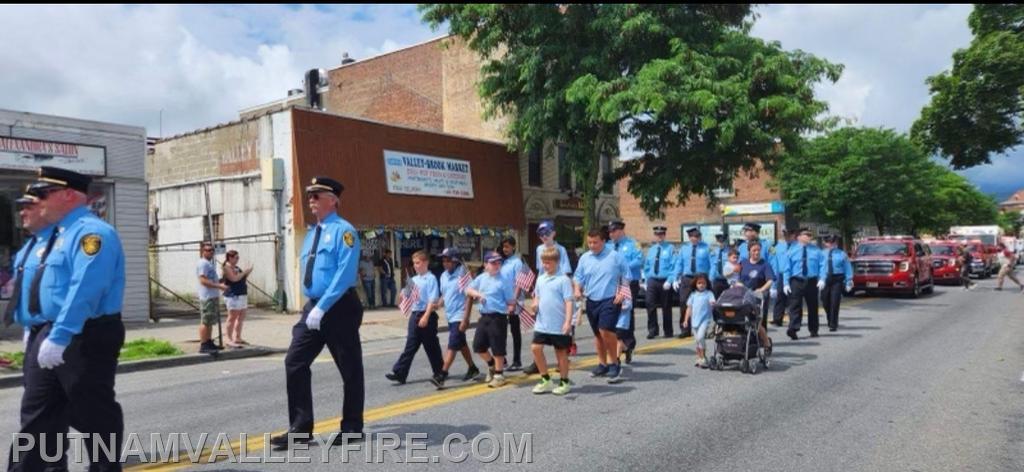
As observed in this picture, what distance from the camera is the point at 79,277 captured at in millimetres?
4094

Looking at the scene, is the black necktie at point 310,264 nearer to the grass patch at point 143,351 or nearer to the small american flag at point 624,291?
the small american flag at point 624,291

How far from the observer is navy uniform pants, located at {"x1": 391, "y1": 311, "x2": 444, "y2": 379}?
8.50 metres

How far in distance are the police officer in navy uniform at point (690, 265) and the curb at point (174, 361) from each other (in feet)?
22.2

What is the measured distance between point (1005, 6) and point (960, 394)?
1599cm

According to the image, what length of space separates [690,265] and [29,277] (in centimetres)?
1011

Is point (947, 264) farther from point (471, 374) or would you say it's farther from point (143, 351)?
point (143, 351)

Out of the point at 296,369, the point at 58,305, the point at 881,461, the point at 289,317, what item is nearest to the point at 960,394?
the point at 881,461

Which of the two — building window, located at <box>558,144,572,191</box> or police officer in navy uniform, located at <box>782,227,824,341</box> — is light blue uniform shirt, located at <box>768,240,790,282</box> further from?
building window, located at <box>558,144,572,191</box>

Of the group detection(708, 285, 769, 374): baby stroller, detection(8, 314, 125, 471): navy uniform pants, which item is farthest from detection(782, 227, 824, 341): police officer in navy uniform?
detection(8, 314, 125, 471): navy uniform pants

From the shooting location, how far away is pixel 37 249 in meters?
4.40

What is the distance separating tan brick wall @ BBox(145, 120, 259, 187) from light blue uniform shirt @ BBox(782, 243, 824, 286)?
14.1 metres

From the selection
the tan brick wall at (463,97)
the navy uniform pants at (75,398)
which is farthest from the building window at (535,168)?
the navy uniform pants at (75,398)

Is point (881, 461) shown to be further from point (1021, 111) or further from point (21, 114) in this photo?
point (1021, 111)

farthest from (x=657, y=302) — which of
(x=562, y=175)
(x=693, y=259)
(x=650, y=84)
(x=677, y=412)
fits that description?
(x=562, y=175)
